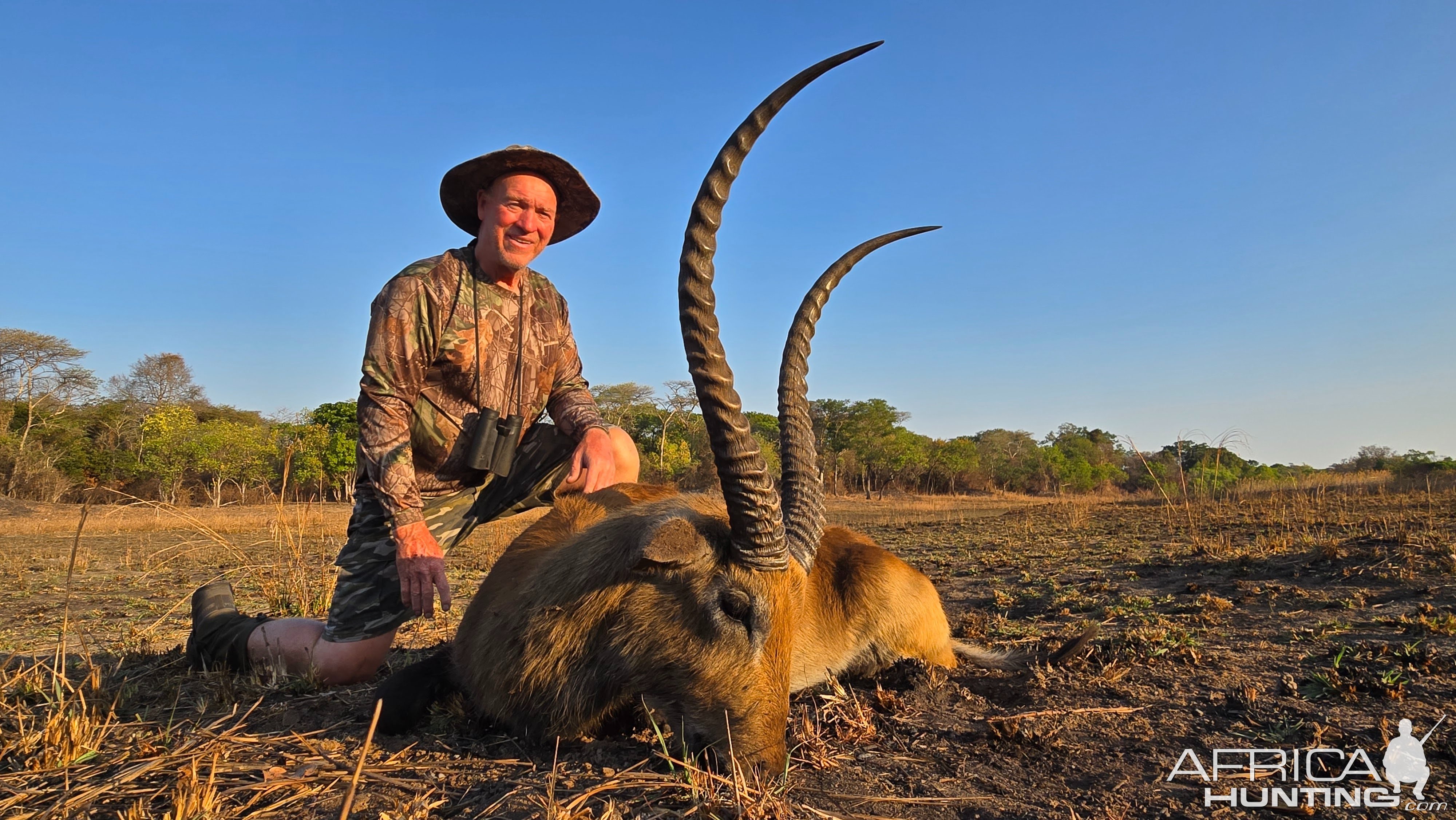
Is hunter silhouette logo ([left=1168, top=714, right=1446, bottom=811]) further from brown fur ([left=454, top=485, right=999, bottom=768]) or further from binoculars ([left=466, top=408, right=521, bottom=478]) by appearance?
binoculars ([left=466, top=408, right=521, bottom=478])

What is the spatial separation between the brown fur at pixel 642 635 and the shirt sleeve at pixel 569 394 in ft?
4.21

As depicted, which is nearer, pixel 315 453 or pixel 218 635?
pixel 218 635

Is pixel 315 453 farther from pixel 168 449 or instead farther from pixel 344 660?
pixel 344 660

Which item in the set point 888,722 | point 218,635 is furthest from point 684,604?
point 218,635

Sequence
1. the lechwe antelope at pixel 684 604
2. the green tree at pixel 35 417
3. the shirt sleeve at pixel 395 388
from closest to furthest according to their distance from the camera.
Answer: the lechwe antelope at pixel 684 604 < the shirt sleeve at pixel 395 388 < the green tree at pixel 35 417

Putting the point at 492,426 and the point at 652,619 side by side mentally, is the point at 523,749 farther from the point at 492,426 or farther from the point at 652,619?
the point at 492,426

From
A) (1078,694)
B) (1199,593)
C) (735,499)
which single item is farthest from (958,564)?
(735,499)

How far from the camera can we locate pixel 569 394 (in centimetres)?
477

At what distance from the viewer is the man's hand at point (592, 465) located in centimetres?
414

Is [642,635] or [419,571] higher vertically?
[419,571]

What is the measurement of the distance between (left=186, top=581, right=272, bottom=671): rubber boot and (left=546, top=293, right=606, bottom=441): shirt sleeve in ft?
6.71

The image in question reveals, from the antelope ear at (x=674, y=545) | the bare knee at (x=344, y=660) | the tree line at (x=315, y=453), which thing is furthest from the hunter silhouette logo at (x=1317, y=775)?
the tree line at (x=315, y=453)

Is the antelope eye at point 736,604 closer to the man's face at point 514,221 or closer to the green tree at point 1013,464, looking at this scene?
the man's face at point 514,221

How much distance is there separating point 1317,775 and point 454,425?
4.29 m
